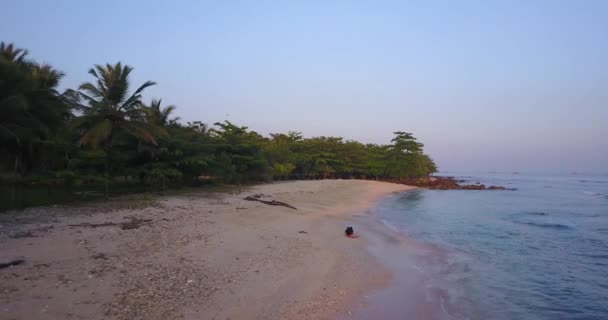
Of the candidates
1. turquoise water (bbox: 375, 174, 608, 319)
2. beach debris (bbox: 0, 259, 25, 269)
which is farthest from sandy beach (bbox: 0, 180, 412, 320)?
turquoise water (bbox: 375, 174, 608, 319)

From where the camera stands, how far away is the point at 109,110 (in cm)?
1812

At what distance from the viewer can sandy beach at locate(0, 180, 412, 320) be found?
5.73 metres

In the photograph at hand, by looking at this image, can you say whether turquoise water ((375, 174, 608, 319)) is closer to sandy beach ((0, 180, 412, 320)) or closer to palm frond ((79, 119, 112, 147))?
sandy beach ((0, 180, 412, 320))

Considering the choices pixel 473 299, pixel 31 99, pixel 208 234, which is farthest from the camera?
pixel 31 99

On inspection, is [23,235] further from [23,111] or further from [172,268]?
[23,111]

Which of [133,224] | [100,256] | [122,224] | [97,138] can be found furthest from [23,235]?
[97,138]

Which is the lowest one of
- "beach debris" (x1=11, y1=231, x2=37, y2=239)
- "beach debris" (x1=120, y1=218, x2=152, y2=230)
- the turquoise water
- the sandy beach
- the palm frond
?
the turquoise water

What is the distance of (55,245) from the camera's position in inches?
331

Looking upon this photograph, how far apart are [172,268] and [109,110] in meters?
13.6

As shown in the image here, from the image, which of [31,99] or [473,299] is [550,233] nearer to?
[473,299]

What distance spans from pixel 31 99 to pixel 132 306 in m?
16.4

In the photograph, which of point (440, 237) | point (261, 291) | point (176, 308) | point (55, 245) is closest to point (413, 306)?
point (261, 291)

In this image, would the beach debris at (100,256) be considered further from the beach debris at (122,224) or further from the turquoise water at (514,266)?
the turquoise water at (514,266)

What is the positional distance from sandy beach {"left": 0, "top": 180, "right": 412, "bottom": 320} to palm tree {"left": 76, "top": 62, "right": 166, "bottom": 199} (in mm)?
4812
